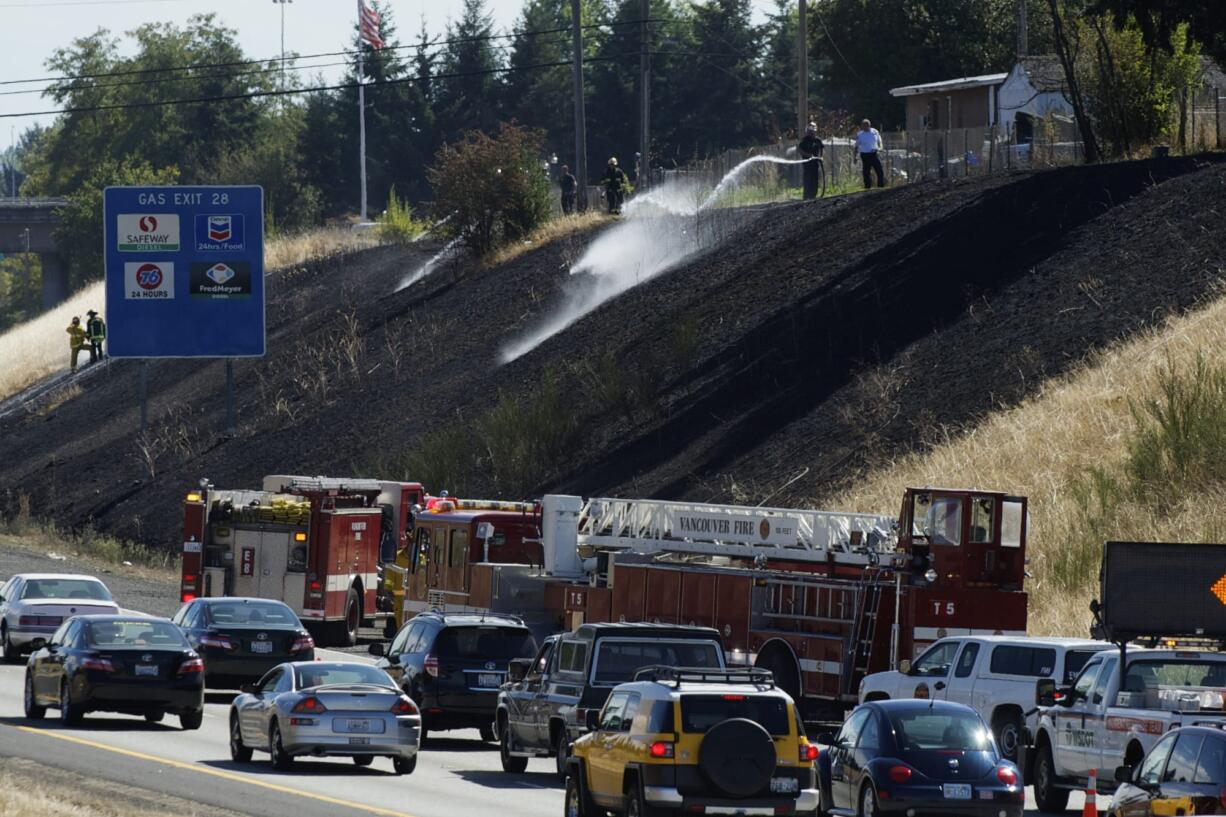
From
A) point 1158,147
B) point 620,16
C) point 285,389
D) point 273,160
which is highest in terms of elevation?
point 620,16

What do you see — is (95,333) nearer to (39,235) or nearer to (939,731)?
(39,235)

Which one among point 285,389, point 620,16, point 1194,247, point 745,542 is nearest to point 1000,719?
point 745,542

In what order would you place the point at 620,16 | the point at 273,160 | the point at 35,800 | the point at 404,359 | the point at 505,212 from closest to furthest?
the point at 35,800
the point at 404,359
the point at 505,212
the point at 273,160
the point at 620,16

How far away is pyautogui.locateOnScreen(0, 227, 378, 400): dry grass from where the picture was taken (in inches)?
3292

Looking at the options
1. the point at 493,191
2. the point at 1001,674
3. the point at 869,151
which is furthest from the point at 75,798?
the point at 493,191

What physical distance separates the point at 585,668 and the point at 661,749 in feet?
16.3

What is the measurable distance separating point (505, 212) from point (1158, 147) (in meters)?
25.1

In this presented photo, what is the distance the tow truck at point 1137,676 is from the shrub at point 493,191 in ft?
151

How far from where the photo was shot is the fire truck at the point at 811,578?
82.2 ft

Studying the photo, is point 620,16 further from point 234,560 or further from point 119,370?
point 234,560

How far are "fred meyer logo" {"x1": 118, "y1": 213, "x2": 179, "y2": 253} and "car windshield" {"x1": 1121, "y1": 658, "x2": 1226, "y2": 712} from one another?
35856 millimetres

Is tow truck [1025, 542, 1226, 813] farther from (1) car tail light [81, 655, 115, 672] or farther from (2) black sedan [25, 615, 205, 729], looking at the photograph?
(1) car tail light [81, 655, 115, 672]

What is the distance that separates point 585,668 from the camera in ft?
69.8

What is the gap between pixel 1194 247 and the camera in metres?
41.3
